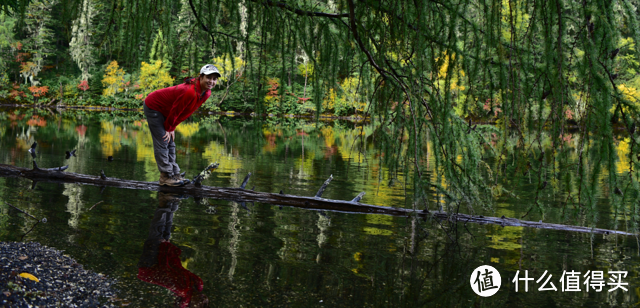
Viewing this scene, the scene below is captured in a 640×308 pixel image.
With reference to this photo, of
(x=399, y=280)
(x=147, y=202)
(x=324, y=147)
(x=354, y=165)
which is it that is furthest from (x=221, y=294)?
(x=324, y=147)

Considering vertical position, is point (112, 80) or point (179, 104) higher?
point (112, 80)

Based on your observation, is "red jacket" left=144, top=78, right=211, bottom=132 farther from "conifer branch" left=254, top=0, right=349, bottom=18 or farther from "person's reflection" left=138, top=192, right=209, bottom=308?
"conifer branch" left=254, top=0, right=349, bottom=18

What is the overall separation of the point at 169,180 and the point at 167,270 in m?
3.75

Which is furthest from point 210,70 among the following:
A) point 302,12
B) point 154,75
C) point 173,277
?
point 302,12

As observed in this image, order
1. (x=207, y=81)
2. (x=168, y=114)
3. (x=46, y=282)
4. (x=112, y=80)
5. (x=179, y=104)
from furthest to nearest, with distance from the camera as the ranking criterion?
(x=112, y=80) → (x=168, y=114) → (x=179, y=104) → (x=207, y=81) → (x=46, y=282)

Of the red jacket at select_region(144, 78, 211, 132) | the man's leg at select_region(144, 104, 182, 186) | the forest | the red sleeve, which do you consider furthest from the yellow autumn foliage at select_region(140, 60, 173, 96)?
the man's leg at select_region(144, 104, 182, 186)

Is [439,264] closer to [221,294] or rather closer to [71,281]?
[221,294]

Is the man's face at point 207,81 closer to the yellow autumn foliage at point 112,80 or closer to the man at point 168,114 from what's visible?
the man at point 168,114

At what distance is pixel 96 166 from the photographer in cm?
1155

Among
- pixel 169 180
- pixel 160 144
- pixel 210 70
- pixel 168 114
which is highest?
pixel 210 70

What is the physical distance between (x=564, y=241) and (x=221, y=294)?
167 inches

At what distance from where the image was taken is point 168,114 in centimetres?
705

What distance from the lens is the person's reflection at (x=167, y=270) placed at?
3608 millimetres

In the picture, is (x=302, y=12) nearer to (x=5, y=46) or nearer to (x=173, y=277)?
(x=173, y=277)
